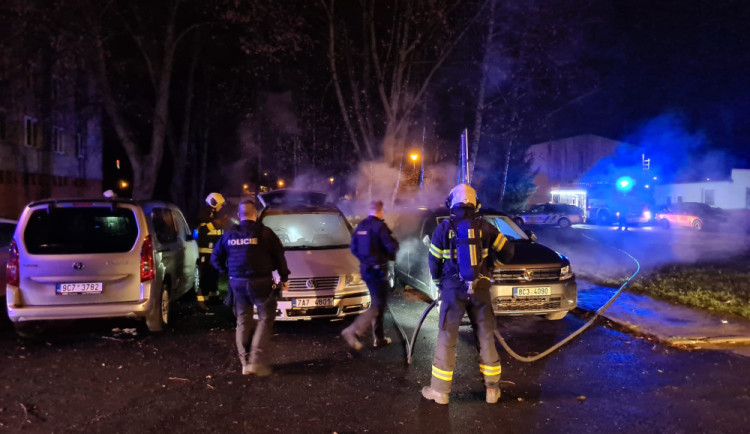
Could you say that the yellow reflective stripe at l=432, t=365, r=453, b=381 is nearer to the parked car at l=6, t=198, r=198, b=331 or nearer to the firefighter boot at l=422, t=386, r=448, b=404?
the firefighter boot at l=422, t=386, r=448, b=404

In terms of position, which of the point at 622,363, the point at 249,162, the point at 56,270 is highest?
the point at 249,162

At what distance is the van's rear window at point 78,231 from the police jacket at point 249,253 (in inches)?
67.3

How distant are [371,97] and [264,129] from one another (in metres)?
13.6

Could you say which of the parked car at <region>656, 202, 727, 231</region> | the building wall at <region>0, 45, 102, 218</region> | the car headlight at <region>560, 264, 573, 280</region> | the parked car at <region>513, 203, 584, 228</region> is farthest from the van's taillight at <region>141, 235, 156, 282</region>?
the parked car at <region>656, 202, 727, 231</region>

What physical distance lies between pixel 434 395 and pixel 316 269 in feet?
8.89

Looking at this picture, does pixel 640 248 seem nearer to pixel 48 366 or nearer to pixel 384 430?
pixel 384 430

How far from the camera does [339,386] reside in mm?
5035

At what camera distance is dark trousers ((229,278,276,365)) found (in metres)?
5.27

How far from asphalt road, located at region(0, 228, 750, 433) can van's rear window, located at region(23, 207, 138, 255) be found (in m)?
1.16

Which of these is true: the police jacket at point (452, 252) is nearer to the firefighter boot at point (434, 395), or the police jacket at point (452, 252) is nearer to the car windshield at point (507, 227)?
the firefighter boot at point (434, 395)

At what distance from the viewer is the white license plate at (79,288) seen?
6.16 meters

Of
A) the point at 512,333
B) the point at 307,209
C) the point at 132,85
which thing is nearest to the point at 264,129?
the point at 132,85

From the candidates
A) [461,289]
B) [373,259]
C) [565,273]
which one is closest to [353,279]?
[373,259]

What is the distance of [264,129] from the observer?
3284cm
